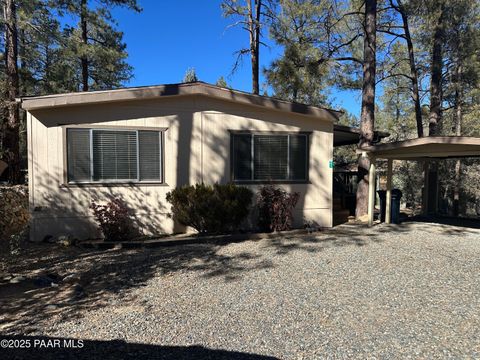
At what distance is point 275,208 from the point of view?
24.7 feet

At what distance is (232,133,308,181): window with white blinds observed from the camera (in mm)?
7883

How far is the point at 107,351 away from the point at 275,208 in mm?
5244

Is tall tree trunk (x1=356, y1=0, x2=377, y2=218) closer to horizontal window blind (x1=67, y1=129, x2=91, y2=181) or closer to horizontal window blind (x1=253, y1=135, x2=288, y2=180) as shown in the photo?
horizontal window blind (x1=253, y1=135, x2=288, y2=180)

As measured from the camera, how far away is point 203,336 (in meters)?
2.94

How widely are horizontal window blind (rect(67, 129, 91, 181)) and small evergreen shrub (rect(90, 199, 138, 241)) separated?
0.68 m

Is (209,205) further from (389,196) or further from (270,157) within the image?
(389,196)

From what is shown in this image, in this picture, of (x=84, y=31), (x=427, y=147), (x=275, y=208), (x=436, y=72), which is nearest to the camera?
(x=275, y=208)

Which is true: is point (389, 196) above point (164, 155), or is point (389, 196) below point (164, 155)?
below

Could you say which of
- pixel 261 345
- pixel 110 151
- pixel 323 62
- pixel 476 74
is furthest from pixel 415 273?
pixel 476 74

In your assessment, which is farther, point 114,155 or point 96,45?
point 96,45

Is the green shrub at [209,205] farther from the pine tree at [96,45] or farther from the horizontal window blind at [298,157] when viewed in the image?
the pine tree at [96,45]

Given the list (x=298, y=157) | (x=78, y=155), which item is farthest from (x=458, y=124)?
(x=78, y=155)

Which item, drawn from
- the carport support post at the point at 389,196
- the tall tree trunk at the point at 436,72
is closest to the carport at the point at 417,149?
the carport support post at the point at 389,196

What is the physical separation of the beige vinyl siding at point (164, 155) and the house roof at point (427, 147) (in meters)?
1.36
